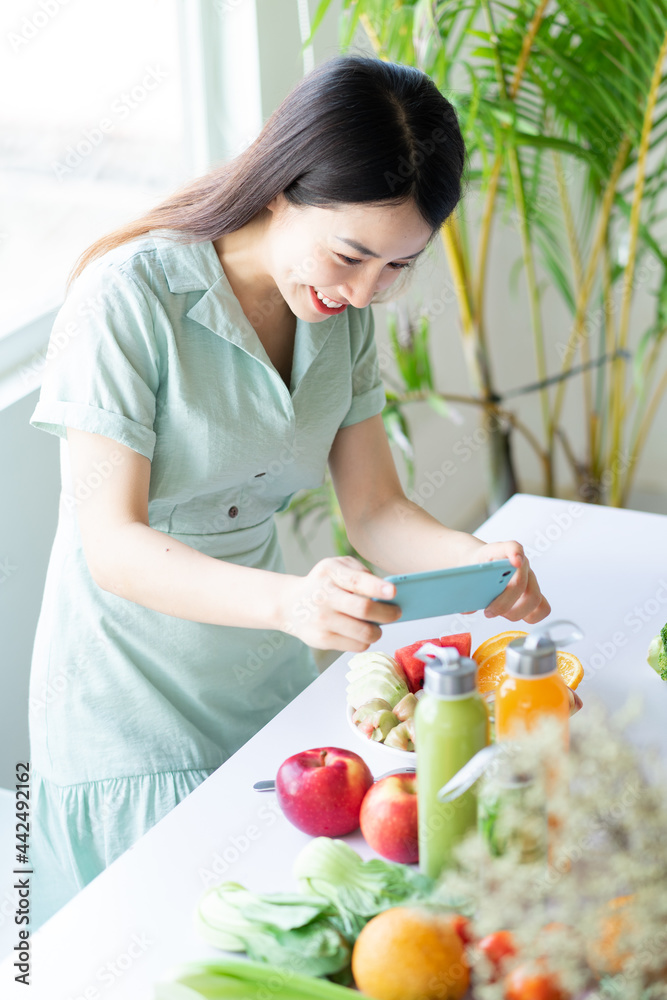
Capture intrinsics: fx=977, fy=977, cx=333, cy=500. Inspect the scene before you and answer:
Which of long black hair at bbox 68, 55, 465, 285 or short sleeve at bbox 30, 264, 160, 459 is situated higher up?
long black hair at bbox 68, 55, 465, 285

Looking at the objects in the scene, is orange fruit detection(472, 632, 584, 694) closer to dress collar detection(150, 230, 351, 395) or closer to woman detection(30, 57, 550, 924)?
woman detection(30, 57, 550, 924)

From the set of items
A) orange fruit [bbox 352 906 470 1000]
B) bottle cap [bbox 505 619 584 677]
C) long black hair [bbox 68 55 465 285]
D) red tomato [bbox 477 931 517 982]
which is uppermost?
long black hair [bbox 68 55 465 285]

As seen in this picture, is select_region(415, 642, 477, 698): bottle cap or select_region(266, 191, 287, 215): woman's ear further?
select_region(266, 191, 287, 215): woman's ear

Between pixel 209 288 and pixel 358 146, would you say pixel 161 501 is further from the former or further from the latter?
pixel 358 146

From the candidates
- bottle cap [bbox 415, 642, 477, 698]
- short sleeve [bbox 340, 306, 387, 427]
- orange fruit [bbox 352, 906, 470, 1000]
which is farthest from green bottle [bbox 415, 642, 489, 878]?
short sleeve [bbox 340, 306, 387, 427]

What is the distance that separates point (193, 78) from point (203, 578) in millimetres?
1508

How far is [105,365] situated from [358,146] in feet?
1.32

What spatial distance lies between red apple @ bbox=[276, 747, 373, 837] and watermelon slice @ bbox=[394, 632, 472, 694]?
8.7 inches

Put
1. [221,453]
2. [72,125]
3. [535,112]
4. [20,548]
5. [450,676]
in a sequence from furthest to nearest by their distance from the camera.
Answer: [535,112] → [72,125] → [20,548] → [221,453] → [450,676]

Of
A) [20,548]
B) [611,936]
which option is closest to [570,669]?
[611,936]

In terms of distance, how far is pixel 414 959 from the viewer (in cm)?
79

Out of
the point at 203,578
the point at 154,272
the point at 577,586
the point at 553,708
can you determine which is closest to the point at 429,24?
the point at 154,272

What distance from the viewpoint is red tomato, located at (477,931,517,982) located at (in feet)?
2.52

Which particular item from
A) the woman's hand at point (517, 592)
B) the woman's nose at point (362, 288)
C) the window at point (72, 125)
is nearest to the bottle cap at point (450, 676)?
the woman's hand at point (517, 592)
